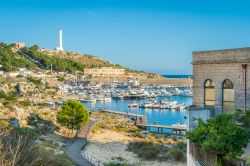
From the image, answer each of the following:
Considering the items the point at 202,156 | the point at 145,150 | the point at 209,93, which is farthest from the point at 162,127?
the point at 202,156

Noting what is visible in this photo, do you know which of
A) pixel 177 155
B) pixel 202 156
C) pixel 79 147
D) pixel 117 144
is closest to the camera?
pixel 202 156

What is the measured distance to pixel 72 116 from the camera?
1705 inches

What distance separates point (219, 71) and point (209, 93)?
148 centimetres

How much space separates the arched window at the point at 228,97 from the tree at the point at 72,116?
2725 cm

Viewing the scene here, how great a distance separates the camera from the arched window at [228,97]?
18039 millimetres

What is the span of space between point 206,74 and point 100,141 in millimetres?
23282

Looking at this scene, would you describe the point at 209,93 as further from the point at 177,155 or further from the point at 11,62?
the point at 11,62

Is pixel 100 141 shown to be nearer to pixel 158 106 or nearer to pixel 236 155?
pixel 236 155

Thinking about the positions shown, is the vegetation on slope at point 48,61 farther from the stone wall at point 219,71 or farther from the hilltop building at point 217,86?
the hilltop building at point 217,86

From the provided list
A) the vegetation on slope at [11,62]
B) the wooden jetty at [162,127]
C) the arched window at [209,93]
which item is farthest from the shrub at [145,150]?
the vegetation on slope at [11,62]

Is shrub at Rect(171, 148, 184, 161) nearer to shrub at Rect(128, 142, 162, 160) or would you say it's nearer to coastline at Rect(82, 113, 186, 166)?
coastline at Rect(82, 113, 186, 166)

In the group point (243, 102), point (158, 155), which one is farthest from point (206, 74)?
point (158, 155)

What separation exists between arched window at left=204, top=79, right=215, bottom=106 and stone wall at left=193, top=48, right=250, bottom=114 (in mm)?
180

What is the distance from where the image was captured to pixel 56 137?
131 ft
